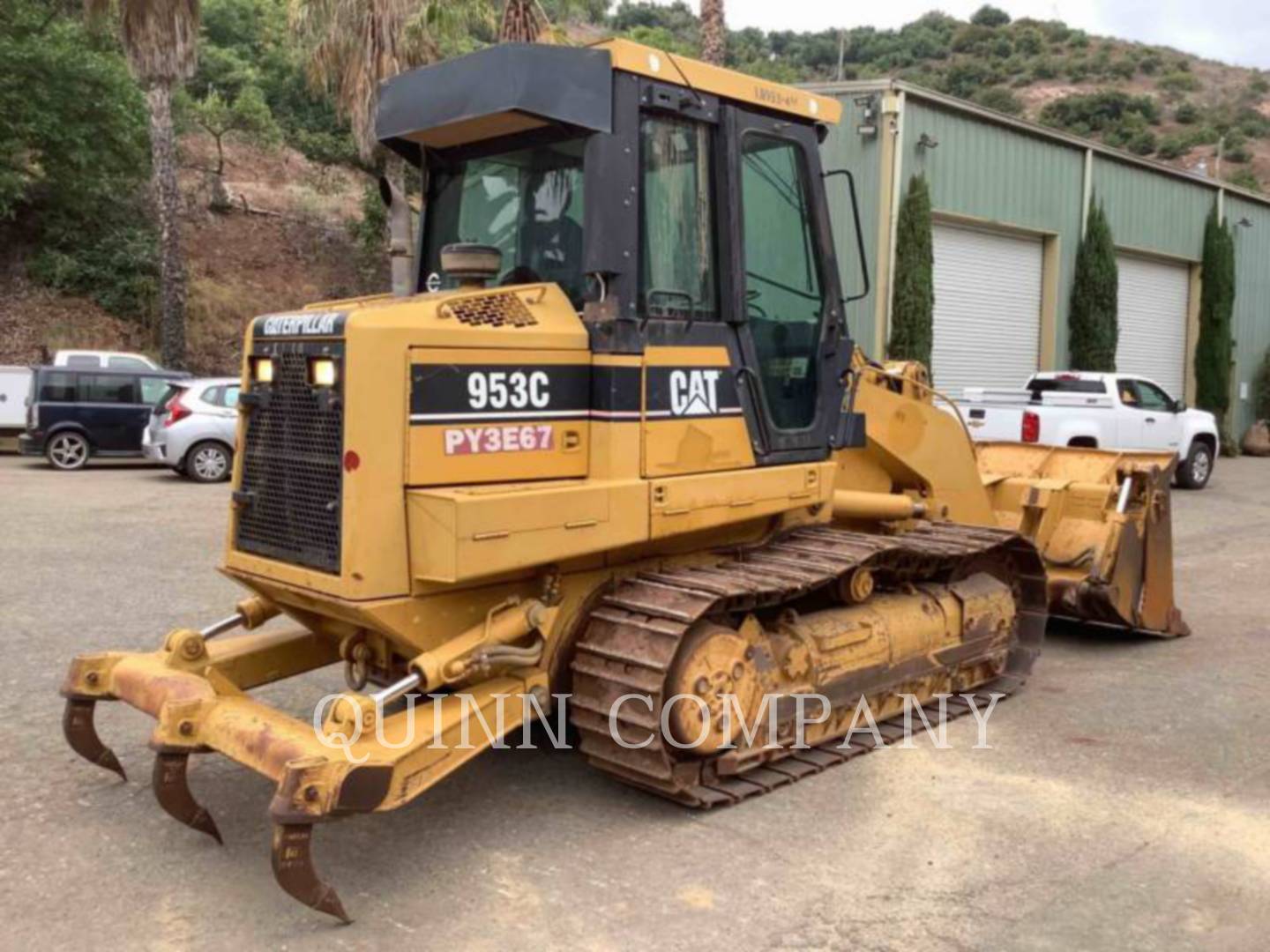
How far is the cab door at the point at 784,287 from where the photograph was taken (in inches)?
211

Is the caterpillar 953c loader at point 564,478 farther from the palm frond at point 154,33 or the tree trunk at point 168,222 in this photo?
the tree trunk at point 168,222

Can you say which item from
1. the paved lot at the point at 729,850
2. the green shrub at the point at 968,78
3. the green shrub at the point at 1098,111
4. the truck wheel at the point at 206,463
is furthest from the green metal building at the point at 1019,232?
the green shrub at the point at 968,78

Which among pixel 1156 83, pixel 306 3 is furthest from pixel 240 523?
pixel 1156 83

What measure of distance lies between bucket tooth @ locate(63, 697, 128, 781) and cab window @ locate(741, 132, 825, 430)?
3226mm

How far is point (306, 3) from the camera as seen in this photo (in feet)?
55.5

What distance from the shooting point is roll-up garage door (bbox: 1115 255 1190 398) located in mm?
24938

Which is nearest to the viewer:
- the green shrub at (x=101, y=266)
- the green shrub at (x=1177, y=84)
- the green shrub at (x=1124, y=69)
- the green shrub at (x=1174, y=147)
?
the green shrub at (x=101, y=266)

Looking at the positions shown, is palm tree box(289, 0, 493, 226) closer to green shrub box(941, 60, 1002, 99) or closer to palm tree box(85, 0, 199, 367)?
palm tree box(85, 0, 199, 367)

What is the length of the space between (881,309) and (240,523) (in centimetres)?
1513

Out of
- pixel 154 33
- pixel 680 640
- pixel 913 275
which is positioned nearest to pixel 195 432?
pixel 154 33

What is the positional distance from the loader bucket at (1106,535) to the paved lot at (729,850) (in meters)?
0.92

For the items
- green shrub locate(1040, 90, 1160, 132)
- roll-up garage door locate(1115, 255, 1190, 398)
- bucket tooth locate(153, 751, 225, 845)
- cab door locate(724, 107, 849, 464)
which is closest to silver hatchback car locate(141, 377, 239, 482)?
cab door locate(724, 107, 849, 464)

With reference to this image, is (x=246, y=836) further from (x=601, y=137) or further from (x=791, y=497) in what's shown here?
(x=601, y=137)

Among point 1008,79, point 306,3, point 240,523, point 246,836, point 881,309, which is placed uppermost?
point 1008,79
